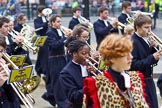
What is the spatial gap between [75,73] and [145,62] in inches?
44.0

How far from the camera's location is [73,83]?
518cm

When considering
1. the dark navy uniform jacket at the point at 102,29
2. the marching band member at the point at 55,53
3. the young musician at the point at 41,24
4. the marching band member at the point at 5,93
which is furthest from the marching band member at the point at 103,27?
the marching band member at the point at 5,93

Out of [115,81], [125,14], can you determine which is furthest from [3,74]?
[125,14]

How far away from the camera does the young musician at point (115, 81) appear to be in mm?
3859

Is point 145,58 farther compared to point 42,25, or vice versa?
point 42,25

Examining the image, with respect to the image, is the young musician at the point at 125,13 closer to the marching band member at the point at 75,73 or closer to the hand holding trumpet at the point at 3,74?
the marching band member at the point at 75,73

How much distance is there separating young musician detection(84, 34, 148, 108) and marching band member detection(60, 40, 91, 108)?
3.57 ft

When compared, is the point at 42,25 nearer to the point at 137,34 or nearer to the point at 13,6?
the point at 137,34

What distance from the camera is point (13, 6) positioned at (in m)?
19.5

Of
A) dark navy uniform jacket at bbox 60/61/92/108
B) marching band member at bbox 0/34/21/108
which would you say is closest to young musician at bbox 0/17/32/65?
marching band member at bbox 0/34/21/108

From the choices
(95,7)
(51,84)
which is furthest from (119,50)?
(95,7)

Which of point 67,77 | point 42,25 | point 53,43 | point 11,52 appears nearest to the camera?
point 67,77

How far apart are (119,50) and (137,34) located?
240 cm

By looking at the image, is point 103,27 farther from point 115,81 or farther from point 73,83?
point 115,81
